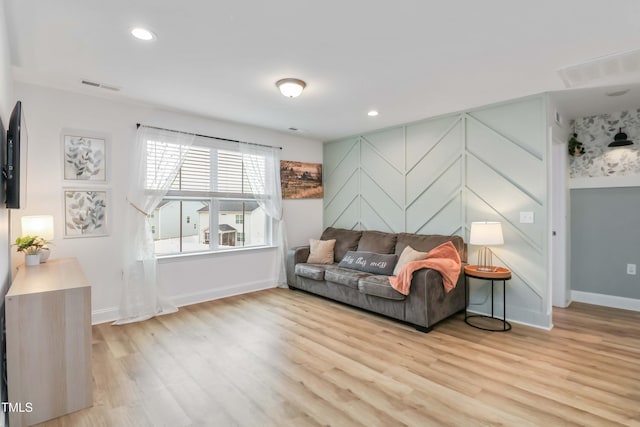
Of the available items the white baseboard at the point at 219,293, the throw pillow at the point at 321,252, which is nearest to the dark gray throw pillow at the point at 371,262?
the throw pillow at the point at 321,252

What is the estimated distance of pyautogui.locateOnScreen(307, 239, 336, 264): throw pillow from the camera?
4.81m

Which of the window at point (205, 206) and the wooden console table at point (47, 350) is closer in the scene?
the wooden console table at point (47, 350)

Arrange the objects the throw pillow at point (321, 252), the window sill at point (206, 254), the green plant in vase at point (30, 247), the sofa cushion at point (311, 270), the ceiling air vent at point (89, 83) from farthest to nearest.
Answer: the throw pillow at point (321, 252), the sofa cushion at point (311, 270), the window sill at point (206, 254), the ceiling air vent at point (89, 83), the green plant in vase at point (30, 247)

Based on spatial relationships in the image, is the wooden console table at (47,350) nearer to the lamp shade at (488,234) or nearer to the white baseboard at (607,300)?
the lamp shade at (488,234)

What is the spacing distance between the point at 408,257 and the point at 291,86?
2.37 metres

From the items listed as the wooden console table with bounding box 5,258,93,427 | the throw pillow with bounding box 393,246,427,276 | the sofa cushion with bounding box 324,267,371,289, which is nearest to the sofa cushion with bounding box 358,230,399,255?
the throw pillow with bounding box 393,246,427,276

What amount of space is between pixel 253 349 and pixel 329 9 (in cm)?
276

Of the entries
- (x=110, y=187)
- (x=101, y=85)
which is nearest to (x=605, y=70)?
(x=101, y=85)

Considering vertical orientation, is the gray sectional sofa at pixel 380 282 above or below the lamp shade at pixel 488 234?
→ below

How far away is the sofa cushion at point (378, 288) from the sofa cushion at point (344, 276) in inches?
4.4

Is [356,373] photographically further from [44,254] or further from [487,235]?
[44,254]

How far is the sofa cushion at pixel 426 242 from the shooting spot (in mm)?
3938

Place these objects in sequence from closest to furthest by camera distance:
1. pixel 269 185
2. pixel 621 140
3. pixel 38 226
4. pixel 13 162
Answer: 1. pixel 13 162
2. pixel 38 226
3. pixel 621 140
4. pixel 269 185

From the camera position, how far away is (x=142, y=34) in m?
2.24
